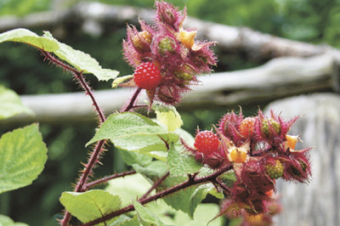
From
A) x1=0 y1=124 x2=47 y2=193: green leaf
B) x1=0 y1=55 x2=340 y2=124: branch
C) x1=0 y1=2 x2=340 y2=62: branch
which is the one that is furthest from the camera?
x1=0 y1=2 x2=340 y2=62: branch

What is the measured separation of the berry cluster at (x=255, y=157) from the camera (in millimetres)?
234

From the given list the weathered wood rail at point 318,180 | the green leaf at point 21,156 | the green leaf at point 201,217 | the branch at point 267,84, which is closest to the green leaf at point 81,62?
the green leaf at point 21,156

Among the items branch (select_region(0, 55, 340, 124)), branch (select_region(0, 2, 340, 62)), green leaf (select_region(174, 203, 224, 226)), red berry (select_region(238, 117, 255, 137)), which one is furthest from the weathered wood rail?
red berry (select_region(238, 117, 255, 137))

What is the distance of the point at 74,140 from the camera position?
5.84 feet

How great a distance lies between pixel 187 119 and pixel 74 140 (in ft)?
2.10

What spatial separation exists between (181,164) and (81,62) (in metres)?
0.12

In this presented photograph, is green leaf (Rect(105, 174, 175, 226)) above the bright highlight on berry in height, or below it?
below

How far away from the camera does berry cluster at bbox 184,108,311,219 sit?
0.77 feet

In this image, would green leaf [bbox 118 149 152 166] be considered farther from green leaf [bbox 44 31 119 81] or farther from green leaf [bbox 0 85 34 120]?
green leaf [bbox 0 85 34 120]

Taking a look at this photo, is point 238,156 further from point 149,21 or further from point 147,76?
point 149,21

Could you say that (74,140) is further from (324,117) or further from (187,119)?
(324,117)

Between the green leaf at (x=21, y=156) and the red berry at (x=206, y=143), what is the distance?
16cm

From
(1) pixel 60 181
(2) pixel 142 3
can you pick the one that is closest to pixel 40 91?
(1) pixel 60 181

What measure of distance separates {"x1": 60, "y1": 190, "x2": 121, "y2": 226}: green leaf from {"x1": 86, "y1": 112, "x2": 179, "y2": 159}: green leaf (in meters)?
0.04
